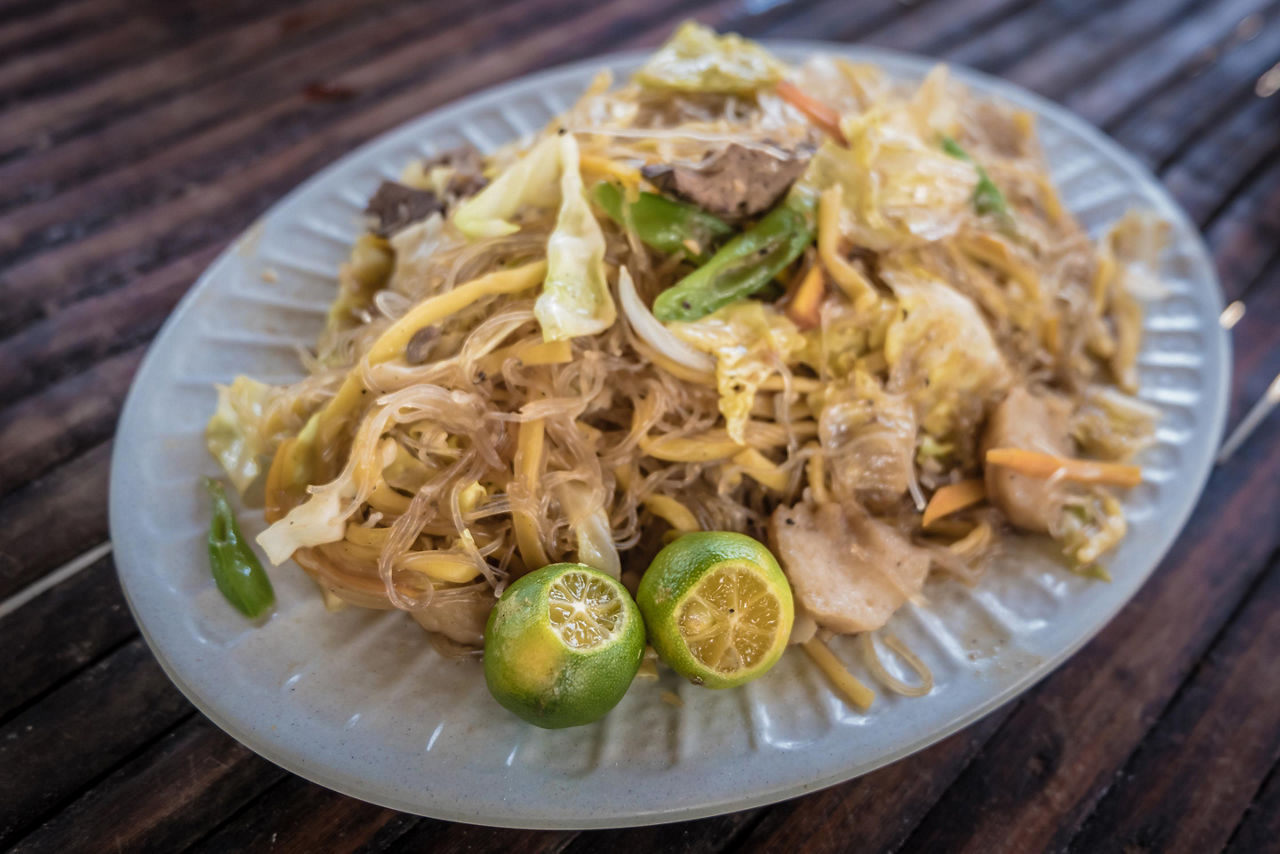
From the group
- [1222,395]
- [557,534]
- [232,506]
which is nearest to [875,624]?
[557,534]

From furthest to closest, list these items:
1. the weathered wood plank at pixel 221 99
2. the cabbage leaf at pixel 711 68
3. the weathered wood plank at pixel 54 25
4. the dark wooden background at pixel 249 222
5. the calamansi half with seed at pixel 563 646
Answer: the weathered wood plank at pixel 54 25, the weathered wood plank at pixel 221 99, the cabbage leaf at pixel 711 68, the dark wooden background at pixel 249 222, the calamansi half with seed at pixel 563 646

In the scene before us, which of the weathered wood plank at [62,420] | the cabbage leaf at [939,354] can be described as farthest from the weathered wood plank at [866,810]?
the weathered wood plank at [62,420]

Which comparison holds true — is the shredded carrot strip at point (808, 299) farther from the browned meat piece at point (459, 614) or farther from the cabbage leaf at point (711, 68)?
the browned meat piece at point (459, 614)

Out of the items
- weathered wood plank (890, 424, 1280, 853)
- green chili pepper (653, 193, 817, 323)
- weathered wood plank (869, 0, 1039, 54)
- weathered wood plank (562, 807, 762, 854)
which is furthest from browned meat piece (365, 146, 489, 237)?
weathered wood plank (869, 0, 1039, 54)

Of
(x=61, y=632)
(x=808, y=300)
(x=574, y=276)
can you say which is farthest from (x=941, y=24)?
(x=61, y=632)

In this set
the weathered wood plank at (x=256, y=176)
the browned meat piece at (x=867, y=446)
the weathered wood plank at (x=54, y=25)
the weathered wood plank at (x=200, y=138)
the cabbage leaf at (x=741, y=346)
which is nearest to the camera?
the cabbage leaf at (x=741, y=346)

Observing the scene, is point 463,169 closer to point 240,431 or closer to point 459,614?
point 240,431

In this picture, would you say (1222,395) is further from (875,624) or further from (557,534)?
(557,534)
